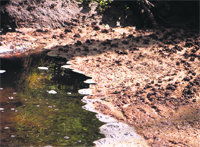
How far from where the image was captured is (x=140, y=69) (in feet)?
16.1

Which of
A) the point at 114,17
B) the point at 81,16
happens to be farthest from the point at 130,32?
the point at 81,16

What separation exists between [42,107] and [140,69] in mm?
1910

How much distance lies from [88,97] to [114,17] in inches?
141

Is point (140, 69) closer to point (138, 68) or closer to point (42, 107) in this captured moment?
point (138, 68)

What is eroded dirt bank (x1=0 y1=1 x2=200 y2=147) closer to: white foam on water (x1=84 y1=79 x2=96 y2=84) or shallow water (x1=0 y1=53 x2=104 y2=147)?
white foam on water (x1=84 y1=79 x2=96 y2=84)

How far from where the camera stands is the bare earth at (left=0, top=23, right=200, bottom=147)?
346cm

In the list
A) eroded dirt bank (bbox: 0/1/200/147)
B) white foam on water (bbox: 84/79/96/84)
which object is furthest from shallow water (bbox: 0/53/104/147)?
eroded dirt bank (bbox: 0/1/200/147)

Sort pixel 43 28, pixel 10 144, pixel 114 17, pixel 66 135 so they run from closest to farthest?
pixel 10 144 < pixel 66 135 < pixel 43 28 < pixel 114 17

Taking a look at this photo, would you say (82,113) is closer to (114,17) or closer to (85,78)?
(85,78)

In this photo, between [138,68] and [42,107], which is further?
[138,68]

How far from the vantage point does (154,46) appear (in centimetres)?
584

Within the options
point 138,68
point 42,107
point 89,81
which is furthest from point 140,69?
point 42,107

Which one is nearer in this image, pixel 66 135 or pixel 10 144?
pixel 10 144

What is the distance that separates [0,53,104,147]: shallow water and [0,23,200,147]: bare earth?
32 centimetres
